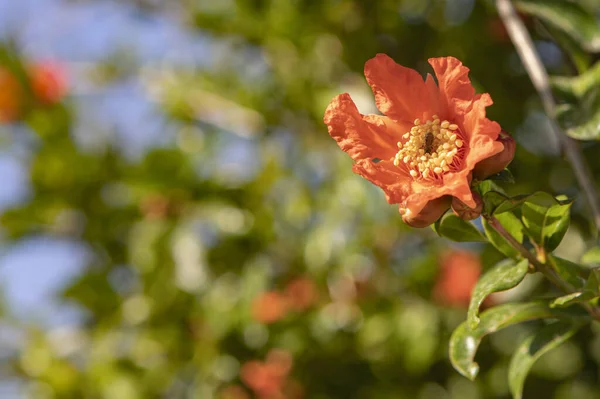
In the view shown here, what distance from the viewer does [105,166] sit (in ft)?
7.43

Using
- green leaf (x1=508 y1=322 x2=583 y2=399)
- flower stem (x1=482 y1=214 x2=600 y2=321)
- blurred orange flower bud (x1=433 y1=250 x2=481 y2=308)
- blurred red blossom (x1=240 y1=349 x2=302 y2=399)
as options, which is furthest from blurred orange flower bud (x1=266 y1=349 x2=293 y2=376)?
flower stem (x1=482 y1=214 x2=600 y2=321)

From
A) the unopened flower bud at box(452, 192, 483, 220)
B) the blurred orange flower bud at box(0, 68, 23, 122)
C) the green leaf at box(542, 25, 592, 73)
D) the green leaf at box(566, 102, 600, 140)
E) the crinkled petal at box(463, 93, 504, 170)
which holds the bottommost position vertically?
the unopened flower bud at box(452, 192, 483, 220)

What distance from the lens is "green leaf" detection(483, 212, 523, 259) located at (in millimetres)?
828

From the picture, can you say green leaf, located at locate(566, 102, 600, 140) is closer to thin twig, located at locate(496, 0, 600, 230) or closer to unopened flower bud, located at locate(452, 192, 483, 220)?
thin twig, located at locate(496, 0, 600, 230)

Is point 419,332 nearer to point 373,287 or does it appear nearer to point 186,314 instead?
point 373,287

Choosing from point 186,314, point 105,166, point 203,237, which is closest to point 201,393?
point 186,314

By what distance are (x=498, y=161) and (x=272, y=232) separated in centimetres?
137

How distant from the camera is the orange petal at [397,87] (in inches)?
31.3

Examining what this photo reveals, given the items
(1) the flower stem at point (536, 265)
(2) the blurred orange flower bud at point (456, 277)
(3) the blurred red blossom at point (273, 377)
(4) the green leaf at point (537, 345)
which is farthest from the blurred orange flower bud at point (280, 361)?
(1) the flower stem at point (536, 265)

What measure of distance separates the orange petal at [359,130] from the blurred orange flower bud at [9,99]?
1.78 metres

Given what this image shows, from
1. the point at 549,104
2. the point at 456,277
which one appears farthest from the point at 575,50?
the point at 456,277

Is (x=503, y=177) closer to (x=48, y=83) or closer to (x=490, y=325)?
(x=490, y=325)

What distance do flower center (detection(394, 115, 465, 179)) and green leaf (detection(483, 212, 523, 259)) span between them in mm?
95

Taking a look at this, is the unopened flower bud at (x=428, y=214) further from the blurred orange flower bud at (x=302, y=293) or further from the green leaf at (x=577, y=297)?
the blurred orange flower bud at (x=302, y=293)
